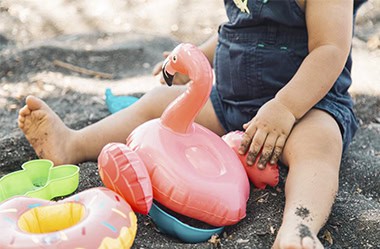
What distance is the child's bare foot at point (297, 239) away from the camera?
1.01 m

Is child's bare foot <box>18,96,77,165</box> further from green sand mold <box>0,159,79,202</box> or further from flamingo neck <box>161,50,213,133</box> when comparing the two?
flamingo neck <box>161,50,213,133</box>

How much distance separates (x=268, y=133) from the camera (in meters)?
1.28

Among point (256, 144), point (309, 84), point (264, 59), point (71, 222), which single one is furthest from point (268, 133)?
point (71, 222)

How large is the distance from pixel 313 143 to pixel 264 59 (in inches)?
10.8

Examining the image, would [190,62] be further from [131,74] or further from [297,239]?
[131,74]

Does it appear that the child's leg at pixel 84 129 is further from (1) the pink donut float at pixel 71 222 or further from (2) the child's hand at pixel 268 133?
(1) the pink donut float at pixel 71 222

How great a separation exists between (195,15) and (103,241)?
2155 millimetres

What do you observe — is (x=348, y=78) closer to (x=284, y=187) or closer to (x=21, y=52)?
(x=284, y=187)

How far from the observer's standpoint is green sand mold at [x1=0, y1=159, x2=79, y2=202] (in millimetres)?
1287

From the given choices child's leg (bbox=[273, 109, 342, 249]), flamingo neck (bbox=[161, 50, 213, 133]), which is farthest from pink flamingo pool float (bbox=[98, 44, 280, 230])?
child's leg (bbox=[273, 109, 342, 249])

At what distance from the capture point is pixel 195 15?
301 centimetres

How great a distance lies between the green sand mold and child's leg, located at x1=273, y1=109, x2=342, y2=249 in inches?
17.7

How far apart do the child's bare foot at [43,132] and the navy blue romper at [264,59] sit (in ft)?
1.33

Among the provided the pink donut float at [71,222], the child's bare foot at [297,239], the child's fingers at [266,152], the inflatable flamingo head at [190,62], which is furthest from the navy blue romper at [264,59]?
the pink donut float at [71,222]
